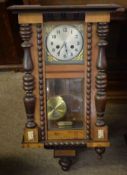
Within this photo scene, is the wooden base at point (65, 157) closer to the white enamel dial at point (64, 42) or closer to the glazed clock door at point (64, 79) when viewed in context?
the glazed clock door at point (64, 79)

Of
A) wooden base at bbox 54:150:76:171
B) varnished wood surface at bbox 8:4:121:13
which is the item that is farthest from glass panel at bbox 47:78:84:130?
varnished wood surface at bbox 8:4:121:13

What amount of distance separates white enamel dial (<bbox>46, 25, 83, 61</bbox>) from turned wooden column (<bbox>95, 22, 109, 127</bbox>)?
0.22ft

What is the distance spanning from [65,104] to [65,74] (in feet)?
0.43

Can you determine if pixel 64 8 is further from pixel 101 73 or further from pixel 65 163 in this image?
pixel 65 163

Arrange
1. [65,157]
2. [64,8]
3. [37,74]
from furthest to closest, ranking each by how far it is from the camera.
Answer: [65,157], [37,74], [64,8]

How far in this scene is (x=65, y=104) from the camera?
1.25m

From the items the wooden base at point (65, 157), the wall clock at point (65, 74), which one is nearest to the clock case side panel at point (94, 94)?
the wall clock at point (65, 74)

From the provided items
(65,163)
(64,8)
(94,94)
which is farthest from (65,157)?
(64,8)

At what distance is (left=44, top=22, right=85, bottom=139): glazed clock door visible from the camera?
1133 mm

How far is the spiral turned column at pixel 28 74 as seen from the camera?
1117 mm

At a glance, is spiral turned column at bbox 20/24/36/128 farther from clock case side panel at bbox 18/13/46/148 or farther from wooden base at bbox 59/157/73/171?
wooden base at bbox 59/157/73/171

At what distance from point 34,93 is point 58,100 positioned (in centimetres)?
10

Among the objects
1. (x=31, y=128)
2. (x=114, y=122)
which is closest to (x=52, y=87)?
(x=31, y=128)

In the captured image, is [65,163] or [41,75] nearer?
[41,75]
